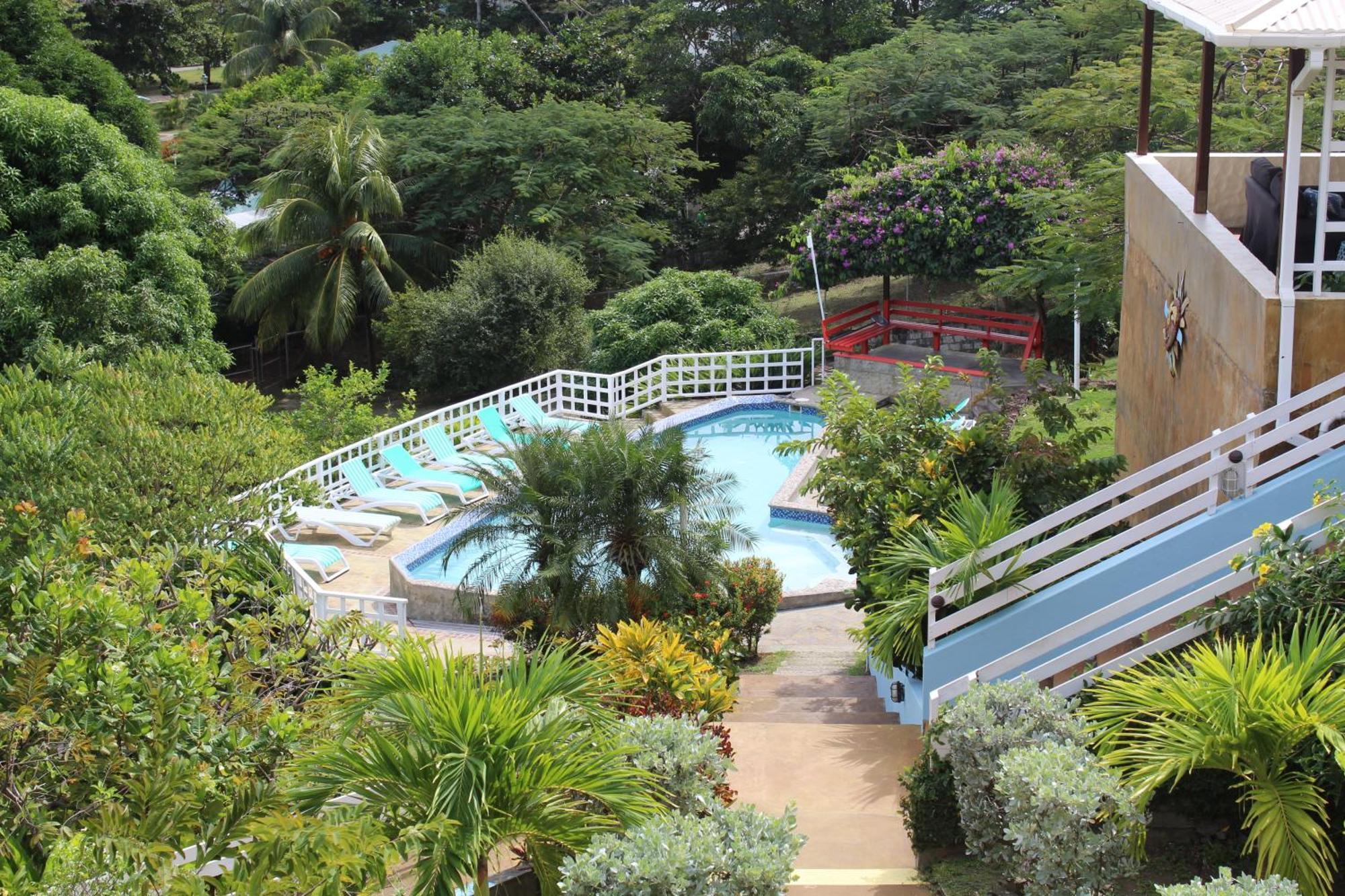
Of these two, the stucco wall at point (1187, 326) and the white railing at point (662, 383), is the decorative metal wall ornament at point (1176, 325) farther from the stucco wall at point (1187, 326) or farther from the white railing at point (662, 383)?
the white railing at point (662, 383)

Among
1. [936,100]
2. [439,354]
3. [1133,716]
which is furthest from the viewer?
[936,100]

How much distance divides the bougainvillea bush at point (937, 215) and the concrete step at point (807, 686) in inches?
444

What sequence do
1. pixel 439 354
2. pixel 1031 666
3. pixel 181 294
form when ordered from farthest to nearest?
1. pixel 439 354
2. pixel 181 294
3. pixel 1031 666

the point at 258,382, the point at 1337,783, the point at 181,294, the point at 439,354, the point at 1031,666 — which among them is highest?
the point at 1337,783

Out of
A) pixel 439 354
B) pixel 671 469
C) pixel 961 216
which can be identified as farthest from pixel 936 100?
pixel 671 469

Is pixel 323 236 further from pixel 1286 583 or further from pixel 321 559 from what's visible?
pixel 1286 583

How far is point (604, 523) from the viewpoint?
12508mm

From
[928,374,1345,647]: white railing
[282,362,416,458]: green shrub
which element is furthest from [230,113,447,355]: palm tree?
[928,374,1345,647]: white railing

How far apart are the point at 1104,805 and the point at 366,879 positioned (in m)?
2.95

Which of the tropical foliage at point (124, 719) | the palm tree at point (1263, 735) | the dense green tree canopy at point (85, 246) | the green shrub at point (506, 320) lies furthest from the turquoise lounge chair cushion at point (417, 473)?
the palm tree at point (1263, 735)

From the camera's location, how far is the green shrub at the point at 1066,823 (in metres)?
5.77

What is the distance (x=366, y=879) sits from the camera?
546 cm

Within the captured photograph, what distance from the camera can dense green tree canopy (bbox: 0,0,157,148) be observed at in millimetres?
25969

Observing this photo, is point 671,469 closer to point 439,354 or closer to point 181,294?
point 181,294
